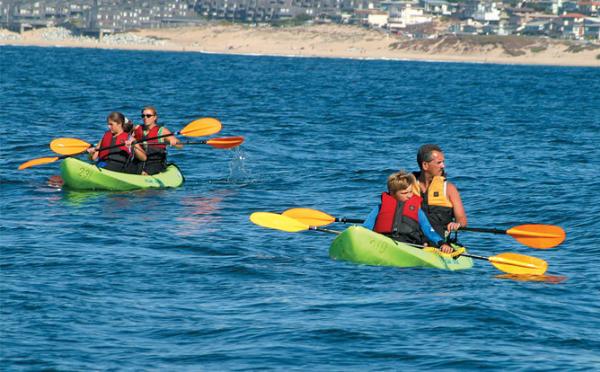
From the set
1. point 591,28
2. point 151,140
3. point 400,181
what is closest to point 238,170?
point 151,140

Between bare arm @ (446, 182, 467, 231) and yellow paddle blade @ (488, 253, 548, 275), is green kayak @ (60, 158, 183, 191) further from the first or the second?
yellow paddle blade @ (488, 253, 548, 275)

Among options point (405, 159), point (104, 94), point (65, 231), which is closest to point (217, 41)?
point (104, 94)

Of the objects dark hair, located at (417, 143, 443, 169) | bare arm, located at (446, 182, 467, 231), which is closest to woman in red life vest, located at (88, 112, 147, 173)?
dark hair, located at (417, 143, 443, 169)

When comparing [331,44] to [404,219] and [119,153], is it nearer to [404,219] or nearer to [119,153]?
[119,153]

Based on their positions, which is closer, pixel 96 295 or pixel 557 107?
pixel 96 295

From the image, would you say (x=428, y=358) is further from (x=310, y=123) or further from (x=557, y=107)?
(x=557, y=107)

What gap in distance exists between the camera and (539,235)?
13.5m

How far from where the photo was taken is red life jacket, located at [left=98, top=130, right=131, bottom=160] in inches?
726

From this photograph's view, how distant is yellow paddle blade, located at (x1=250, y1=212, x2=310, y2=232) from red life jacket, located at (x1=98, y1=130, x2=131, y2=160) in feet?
17.0

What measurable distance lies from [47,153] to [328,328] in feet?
50.1

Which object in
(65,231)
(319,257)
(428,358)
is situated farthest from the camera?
(65,231)

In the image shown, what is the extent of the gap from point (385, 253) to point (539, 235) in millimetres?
2102

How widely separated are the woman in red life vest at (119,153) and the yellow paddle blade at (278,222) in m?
5.13

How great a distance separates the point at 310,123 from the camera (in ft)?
119
